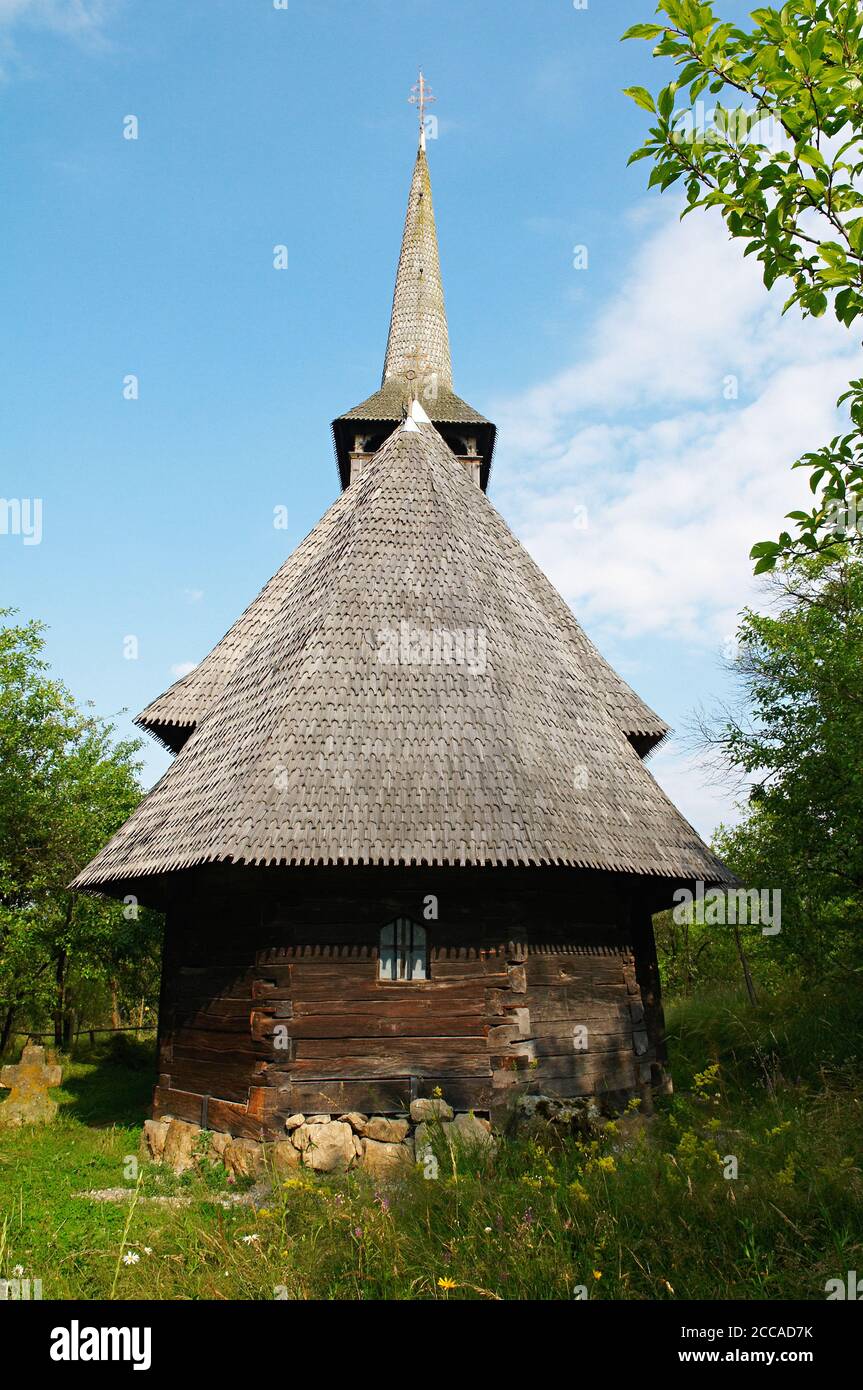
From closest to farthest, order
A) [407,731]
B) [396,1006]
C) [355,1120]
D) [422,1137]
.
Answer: [422,1137] < [355,1120] < [396,1006] < [407,731]

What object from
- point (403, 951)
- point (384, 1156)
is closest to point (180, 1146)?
point (384, 1156)

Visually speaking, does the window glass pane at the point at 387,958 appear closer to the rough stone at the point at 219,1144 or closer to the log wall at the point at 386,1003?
the log wall at the point at 386,1003

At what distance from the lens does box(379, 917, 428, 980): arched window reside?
8453 mm

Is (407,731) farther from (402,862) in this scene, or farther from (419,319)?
(419,319)

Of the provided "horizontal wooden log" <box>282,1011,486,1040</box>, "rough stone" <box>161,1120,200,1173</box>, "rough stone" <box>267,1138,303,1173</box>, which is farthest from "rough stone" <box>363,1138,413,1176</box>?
"rough stone" <box>161,1120,200,1173</box>

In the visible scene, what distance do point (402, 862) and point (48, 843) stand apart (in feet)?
46.8

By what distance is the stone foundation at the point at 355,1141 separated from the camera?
765 cm

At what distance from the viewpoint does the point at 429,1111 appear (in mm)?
7828

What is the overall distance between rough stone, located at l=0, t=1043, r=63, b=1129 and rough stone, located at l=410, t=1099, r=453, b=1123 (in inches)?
290

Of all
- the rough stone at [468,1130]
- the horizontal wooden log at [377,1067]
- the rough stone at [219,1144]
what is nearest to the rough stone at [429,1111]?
the rough stone at [468,1130]

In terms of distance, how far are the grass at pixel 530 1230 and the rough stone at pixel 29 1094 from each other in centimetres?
599

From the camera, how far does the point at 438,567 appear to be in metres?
10.9
